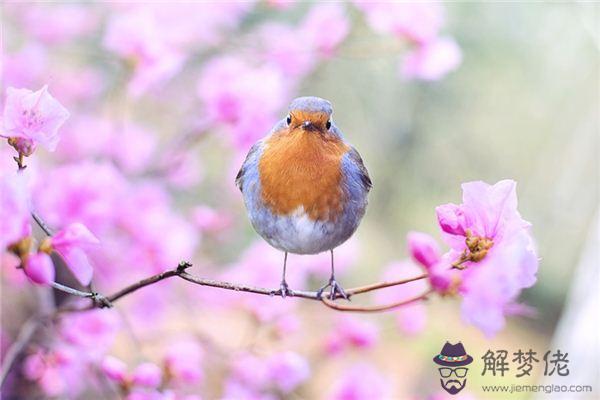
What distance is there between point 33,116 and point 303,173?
0.29 meters

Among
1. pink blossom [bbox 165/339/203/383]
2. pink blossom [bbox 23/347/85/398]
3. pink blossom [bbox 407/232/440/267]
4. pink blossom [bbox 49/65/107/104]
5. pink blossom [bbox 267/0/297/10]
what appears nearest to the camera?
pink blossom [bbox 407/232/440/267]

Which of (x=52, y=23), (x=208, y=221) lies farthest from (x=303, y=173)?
(x=52, y=23)

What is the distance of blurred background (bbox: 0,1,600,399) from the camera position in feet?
4.93

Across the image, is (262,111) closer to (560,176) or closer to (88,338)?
(88,338)

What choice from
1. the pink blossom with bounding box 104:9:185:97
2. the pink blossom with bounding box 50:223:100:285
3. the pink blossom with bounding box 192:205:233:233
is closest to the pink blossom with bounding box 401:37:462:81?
the pink blossom with bounding box 104:9:185:97

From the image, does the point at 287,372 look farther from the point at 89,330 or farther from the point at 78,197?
the point at 78,197

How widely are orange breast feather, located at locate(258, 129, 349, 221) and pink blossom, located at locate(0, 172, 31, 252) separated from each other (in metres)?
0.25

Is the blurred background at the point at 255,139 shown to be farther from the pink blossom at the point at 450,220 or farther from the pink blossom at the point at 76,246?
the pink blossom at the point at 76,246

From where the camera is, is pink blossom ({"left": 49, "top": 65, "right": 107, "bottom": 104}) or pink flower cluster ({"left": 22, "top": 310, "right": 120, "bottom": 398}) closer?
pink flower cluster ({"left": 22, "top": 310, "right": 120, "bottom": 398})

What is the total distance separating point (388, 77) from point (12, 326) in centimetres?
264

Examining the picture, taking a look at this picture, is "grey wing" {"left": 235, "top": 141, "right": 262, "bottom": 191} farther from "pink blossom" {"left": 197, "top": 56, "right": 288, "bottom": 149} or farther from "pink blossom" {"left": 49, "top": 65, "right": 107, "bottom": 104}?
"pink blossom" {"left": 49, "top": 65, "right": 107, "bottom": 104}

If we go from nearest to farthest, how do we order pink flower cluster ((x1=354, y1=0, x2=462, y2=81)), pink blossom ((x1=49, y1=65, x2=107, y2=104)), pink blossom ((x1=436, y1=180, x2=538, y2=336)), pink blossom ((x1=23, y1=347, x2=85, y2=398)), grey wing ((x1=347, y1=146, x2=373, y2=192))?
1. pink blossom ((x1=436, y1=180, x2=538, y2=336))
2. grey wing ((x1=347, y1=146, x2=373, y2=192))
3. pink blossom ((x1=23, y1=347, x2=85, y2=398))
4. pink flower cluster ((x1=354, y1=0, x2=462, y2=81))
5. pink blossom ((x1=49, y1=65, x2=107, y2=104))

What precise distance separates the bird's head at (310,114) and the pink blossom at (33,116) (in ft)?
0.79

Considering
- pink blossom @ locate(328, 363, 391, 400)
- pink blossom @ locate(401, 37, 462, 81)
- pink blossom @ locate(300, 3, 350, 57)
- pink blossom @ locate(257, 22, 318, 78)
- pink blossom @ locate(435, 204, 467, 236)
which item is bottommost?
pink blossom @ locate(435, 204, 467, 236)
